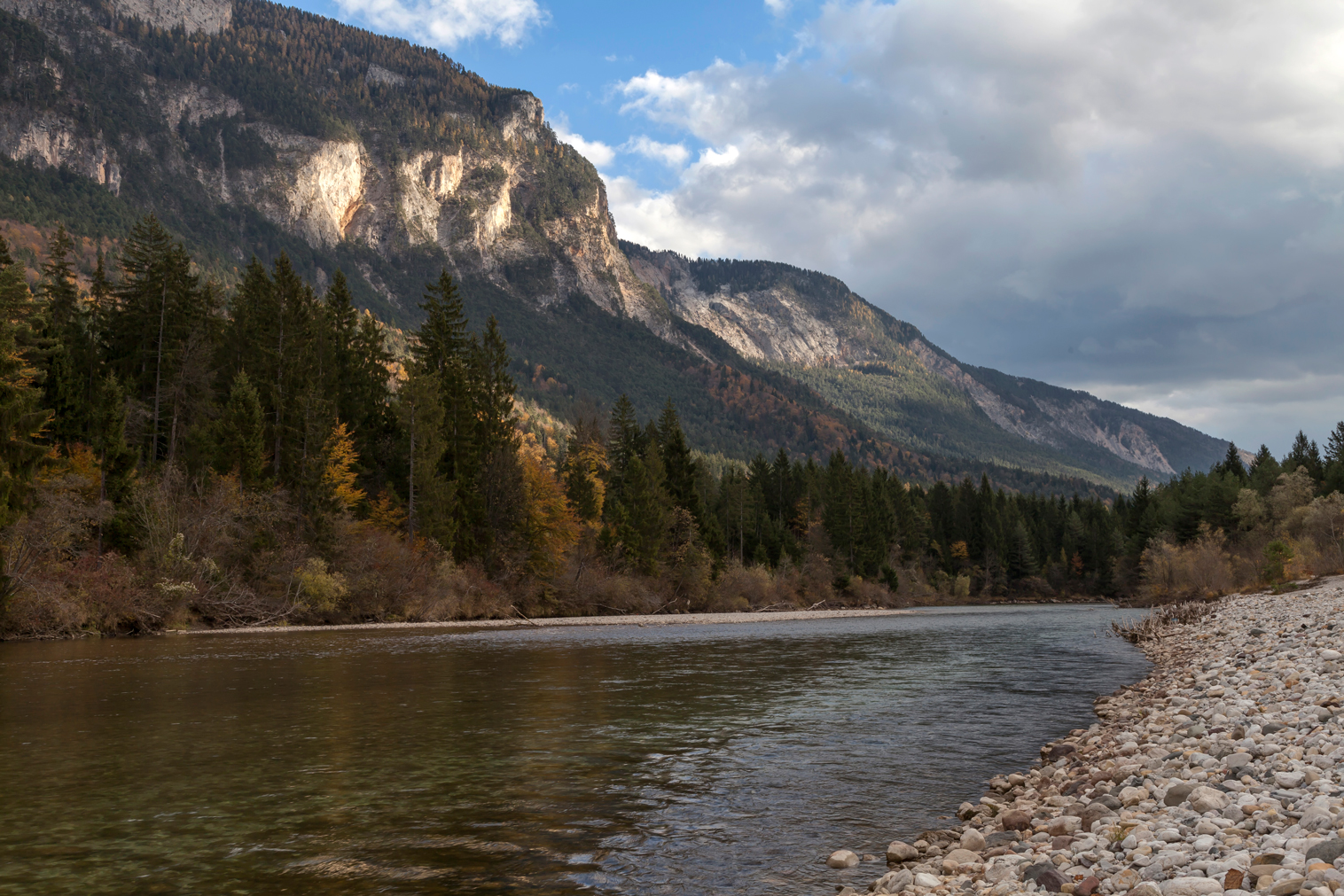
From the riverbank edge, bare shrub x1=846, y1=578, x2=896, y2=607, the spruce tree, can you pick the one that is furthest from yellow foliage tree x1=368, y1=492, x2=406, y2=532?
the spruce tree

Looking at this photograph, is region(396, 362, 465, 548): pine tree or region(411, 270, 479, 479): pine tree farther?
region(411, 270, 479, 479): pine tree

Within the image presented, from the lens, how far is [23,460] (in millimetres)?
35250

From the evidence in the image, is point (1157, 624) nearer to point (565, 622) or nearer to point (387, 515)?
point (565, 622)

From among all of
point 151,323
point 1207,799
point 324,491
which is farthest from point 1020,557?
point 1207,799

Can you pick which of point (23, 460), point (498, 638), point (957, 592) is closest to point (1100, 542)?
point (957, 592)

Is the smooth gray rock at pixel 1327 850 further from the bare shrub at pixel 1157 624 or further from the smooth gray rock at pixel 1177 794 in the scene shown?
the bare shrub at pixel 1157 624

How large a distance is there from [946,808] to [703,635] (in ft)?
128

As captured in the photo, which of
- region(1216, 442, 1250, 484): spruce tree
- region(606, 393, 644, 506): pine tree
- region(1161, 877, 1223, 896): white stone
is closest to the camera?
region(1161, 877, 1223, 896): white stone

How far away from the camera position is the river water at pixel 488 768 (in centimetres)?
888

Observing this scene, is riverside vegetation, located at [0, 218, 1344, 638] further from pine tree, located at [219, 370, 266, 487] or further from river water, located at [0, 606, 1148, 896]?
river water, located at [0, 606, 1148, 896]

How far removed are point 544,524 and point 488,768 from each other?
175 feet

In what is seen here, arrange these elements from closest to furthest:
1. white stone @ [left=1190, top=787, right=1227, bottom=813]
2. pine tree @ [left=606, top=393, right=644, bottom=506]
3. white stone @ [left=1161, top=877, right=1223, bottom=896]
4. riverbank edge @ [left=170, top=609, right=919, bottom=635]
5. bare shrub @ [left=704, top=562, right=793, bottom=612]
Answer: white stone @ [left=1161, top=877, right=1223, bottom=896], white stone @ [left=1190, top=787, right=1227, bottom=813], riverbank edge @ [left=170, top=609, right=919, bottom=635], bare shrub @ [left=704, top=562, right=793, bottom=612], pine tree @ [left=606, top=393, right=644, bottom=506]

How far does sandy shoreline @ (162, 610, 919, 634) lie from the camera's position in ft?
153

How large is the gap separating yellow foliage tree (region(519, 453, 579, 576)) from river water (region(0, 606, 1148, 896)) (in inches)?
1468
